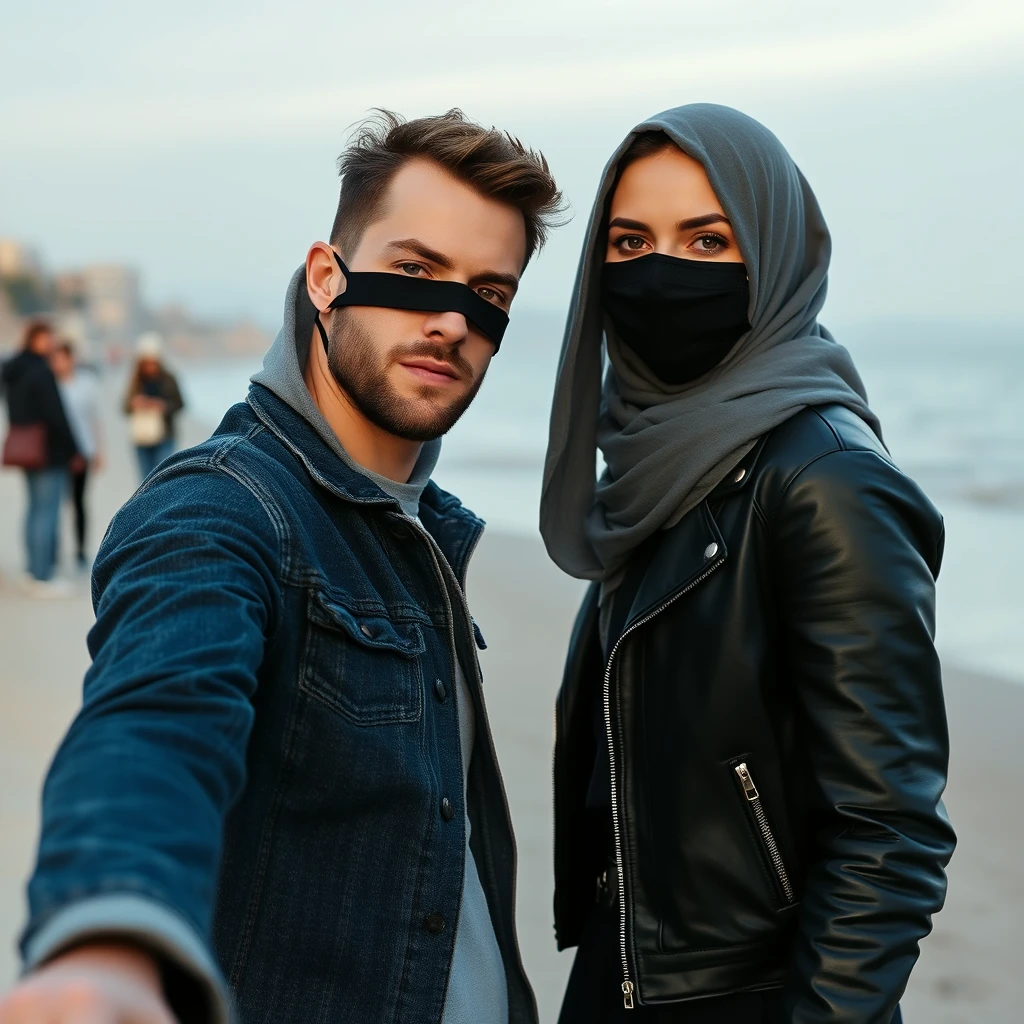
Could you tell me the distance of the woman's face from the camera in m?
2.16

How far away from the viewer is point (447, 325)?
2027 mm

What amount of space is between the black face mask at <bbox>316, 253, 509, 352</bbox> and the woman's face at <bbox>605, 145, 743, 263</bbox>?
364mm

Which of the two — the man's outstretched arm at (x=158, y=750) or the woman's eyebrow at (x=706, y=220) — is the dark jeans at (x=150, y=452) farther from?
the man's outstretched arm at (x=158, y=750)

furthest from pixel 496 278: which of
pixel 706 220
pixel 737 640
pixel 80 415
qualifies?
pixel 80 415

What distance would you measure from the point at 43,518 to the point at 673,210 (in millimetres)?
8055

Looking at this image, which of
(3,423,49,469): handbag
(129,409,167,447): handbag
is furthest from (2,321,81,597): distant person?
(129,409,167,447): handbag

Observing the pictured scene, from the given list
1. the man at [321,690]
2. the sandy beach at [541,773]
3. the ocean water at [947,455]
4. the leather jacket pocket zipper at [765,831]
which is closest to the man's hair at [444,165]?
the man at [321,690]

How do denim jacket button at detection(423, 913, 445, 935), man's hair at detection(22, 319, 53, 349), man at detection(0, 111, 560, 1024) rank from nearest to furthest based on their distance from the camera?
man at detection(0, 111, 560, 1024) < denim jacket button at detection(423, 913, 445, 935) < man's hair at detection(22, 319, 53, 349)

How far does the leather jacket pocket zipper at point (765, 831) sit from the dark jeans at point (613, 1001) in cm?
17

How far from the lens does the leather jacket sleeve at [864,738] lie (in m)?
1.75

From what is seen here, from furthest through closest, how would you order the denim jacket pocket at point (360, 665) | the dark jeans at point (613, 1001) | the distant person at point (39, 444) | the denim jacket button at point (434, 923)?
1. the distant person at point (39, 444)
2. the dark jeans at point (613, 1001)
3. the denim jacket button at point (434, 923)
4. the denim jacket pocket at point (360, 665)

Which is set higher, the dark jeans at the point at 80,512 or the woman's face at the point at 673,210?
the woman's face at the point at 673,210

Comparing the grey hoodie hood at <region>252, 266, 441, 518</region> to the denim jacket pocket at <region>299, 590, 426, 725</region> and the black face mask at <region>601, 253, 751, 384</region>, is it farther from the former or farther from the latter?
the black face mask at <region>601, 253, 751, 384</region>

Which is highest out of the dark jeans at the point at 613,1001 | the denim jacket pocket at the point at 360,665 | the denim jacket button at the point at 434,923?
the denim jacket pocket at the point at 360,665
